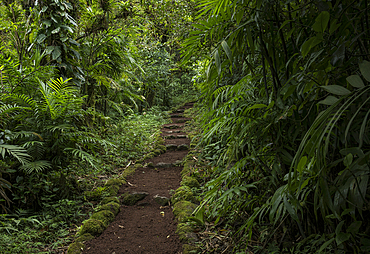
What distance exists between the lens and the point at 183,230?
252cm

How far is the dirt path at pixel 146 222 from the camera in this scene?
8.01 feet

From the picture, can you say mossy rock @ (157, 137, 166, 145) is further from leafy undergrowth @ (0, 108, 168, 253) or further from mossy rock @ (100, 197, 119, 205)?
mossy rock @ (100, 197, 119, 205)

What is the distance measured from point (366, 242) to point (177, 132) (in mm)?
6448

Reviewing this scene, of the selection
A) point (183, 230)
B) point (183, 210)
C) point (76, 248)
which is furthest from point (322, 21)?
point (76, 248)

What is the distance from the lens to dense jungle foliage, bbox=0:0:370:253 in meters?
0.95

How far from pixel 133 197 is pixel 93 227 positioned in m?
0.88

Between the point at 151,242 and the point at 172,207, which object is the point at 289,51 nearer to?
the point at 151,242

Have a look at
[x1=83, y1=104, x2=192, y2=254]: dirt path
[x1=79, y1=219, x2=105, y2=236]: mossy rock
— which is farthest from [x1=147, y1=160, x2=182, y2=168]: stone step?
[x1=79, y1=219, x2=105, y2=236]: mossy rock

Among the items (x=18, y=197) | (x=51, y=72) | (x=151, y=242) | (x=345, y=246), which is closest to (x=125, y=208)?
(x=151, y=242)

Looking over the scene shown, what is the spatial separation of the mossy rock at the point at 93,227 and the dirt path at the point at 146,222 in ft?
0.21

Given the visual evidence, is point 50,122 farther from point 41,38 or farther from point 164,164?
point 164,164

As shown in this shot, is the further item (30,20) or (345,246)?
(30,20)

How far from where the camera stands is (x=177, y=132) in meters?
7.39

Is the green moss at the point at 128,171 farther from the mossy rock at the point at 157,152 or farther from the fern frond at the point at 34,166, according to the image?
the fern frond at the point at 34,166
